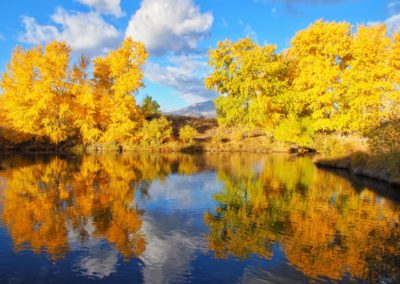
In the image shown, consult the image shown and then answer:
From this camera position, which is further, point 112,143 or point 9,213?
point 112,143

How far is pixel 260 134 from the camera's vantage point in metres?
65.1

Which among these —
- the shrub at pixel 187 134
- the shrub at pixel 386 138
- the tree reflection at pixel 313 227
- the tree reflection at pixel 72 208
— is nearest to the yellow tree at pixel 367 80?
the shrub at pixel 386 138

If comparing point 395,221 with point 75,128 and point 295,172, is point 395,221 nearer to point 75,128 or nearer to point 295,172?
point 295,172

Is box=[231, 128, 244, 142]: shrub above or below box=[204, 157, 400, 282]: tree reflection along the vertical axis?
above

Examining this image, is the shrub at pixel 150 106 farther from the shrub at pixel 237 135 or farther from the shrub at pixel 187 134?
the shrub at pixel 237 135

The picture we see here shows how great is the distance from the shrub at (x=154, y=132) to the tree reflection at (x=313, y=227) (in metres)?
31.9

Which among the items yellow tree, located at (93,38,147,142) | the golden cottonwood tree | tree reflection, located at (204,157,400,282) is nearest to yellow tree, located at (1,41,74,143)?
the golden cottonwood tree

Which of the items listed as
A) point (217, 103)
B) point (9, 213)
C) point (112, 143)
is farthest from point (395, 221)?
point (112, 143)

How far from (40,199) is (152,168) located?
1488 centimetres

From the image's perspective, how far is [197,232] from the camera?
13.6 m

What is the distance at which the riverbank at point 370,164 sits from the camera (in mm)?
24766

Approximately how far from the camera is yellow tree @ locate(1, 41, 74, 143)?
47.2 m

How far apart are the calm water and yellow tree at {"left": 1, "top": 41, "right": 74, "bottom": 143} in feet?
87.8

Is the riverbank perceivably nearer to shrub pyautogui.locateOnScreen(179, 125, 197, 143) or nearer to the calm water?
the calm water
